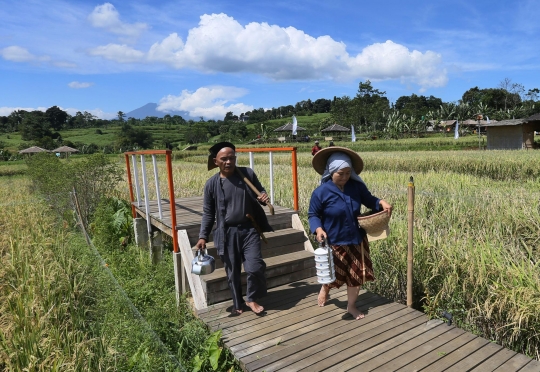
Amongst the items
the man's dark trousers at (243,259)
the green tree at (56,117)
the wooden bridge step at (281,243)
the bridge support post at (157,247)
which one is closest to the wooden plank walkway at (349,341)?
the man's dark trousers at (243,259)

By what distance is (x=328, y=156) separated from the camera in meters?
3.60

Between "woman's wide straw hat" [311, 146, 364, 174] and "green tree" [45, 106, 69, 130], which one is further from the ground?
"green tree" [45, 106, 69, 130]

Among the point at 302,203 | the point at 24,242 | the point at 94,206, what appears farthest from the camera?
the point at 94,206

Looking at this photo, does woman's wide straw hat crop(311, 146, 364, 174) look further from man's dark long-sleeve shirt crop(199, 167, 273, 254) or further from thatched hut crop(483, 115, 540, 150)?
thatched hut crop(483, 115, 540, 150)

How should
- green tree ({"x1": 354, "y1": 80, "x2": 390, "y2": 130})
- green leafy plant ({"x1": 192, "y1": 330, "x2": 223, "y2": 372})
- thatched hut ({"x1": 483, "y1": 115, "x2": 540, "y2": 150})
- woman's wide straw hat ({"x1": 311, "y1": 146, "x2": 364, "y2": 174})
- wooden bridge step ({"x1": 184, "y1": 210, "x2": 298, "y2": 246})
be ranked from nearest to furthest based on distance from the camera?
green leafy plant ({"x1": 192, "y1": 330, "x2": 223, "y2": 372}) → woman's wide straw hat ({"x1": 311, "y1": 146, "x2": 364, "y2": 174}) → wooden bridge step ({"x1": 184, "y1": 210, "x2": 298, "y2": 246}) → thatched hut ({"x1": 483, "y1": 115, "x2": 540, "y2": 150}) → green tree ({"x1": 354, "y1": 80, "x2": 390, "y2": 130})

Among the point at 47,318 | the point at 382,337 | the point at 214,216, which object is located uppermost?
the point at 214,216

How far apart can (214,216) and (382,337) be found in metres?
1.95

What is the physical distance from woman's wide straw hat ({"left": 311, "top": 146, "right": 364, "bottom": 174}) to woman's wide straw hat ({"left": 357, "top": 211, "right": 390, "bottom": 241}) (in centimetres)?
53

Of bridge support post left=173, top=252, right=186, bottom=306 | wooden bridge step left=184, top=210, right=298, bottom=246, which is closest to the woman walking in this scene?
wooden bridge step left=184, top=210, right=298, bottom=246

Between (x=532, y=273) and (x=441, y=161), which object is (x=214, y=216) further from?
(x=441, y=161)

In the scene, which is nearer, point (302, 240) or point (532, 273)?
point (532, 273)

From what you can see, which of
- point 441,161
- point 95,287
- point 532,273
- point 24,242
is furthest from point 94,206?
point 441,161

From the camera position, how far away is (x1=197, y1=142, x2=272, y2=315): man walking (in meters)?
3.63

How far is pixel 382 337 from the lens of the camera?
3.18 meters
